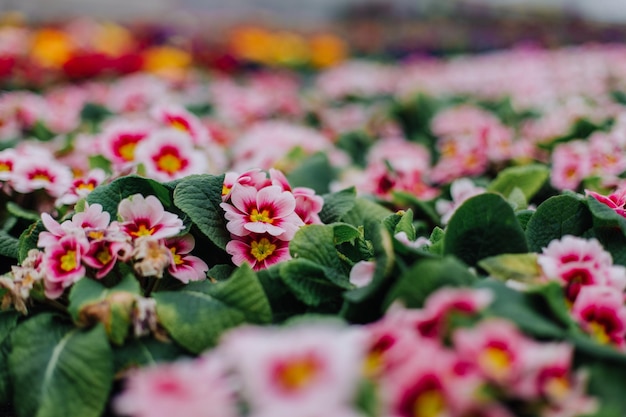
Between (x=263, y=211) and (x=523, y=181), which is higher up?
(x=263, y=211)

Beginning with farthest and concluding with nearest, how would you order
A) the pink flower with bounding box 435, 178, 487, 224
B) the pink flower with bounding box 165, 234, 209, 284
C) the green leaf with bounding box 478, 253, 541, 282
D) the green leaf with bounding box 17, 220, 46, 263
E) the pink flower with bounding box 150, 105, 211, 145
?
1. the pink flower with bounding box 150, 105, 211, 145
2. the pink flower with bounding box 435, 178, 487, 224
3. the green leaf with bounding box 17, 220, 46, 263
4. the pink flower with bounding box 165, 234, 209, 284
5. the green leaf with bounding box 478, 253, 541, 282

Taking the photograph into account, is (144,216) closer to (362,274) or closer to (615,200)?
(362,274)

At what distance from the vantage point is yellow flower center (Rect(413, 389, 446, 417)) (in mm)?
764

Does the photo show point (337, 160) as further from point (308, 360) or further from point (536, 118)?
point (308, 360)

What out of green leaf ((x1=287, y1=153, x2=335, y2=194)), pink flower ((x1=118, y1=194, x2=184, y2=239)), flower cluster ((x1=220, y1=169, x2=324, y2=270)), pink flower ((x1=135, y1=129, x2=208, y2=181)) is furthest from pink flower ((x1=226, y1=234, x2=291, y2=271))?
green leaf ((x1=287, y1=153, x2=335, y2=194))

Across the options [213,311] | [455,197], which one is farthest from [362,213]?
[213,311]

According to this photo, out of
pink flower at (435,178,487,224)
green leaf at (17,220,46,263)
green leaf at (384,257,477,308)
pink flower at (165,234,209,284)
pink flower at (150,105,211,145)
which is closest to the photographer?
green leaf at (384,257,477,308)

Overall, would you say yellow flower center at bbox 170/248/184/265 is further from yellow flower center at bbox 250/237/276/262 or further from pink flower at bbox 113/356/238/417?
pink flower at bbox 113/356/238/417

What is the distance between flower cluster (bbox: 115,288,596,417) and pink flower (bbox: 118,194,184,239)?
1.38 feet

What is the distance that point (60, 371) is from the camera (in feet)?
3.39

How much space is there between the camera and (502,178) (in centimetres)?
184

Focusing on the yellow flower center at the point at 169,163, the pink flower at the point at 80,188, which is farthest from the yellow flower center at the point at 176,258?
the yellow flower center at the point at 169,163

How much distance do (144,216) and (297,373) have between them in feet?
1.99

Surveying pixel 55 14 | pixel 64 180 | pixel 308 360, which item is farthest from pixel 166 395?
pixel 55 14
